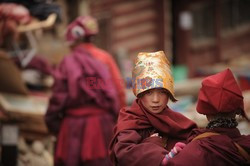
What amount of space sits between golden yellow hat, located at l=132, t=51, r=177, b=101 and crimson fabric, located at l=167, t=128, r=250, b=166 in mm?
439

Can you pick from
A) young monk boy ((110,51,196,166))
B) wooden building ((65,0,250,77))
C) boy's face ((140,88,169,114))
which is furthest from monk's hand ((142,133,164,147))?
wooden building ((65,0,250,77))

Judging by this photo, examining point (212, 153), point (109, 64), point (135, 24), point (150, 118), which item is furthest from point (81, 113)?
point (135, 24)

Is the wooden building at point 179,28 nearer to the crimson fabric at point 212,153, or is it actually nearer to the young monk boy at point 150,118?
the young monk boy at point 150,118

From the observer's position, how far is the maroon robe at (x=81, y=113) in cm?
610

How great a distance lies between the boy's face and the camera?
382cm

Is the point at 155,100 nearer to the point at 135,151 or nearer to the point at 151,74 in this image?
the point at 151,74

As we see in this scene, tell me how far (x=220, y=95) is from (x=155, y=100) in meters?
0.41

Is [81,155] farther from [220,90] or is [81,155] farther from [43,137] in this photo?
[220,90]

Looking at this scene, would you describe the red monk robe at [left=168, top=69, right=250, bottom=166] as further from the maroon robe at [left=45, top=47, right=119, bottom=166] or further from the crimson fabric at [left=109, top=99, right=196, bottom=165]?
the maroon robe at [left=45, top=47, right=119, bottom=166]

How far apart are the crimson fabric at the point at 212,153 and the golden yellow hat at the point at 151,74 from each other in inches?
17.3

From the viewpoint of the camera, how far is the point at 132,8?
11508mm

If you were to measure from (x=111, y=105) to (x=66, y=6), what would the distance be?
11.6 ft

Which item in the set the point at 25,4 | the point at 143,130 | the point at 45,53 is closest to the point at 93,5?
the point at 45,53

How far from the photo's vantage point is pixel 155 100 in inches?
150
